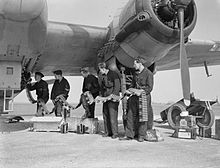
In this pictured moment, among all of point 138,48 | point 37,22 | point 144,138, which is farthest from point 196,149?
point 37,22

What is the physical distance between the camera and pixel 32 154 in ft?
13.3

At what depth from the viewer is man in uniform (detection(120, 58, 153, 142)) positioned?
5.71 m

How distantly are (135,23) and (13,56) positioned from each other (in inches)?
132

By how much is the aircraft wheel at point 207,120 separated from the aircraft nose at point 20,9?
4853mm

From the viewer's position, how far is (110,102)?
6.25 metres

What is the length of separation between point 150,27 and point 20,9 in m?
2.99

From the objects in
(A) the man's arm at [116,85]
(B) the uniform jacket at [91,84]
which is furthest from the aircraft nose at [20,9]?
(B) the uniform jacket at [91,84]

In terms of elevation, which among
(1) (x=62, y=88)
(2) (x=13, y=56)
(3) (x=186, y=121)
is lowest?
(3) (x=186, y=121)

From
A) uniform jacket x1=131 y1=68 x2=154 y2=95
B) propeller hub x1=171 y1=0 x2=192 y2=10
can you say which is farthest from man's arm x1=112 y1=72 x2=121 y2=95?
propeller hub x1=171 y1=0 x2=192 y2=10

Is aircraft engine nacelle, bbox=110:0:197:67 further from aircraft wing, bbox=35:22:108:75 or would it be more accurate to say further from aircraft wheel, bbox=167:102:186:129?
aircraft wheel, bbox=167:102:186:129

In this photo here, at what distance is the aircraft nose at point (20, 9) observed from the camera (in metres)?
5.30

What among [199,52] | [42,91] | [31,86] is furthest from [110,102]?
[199,52]

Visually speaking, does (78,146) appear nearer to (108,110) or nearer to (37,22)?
(108,110)

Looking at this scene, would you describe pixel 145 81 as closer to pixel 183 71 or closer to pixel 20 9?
pixel 183 71
